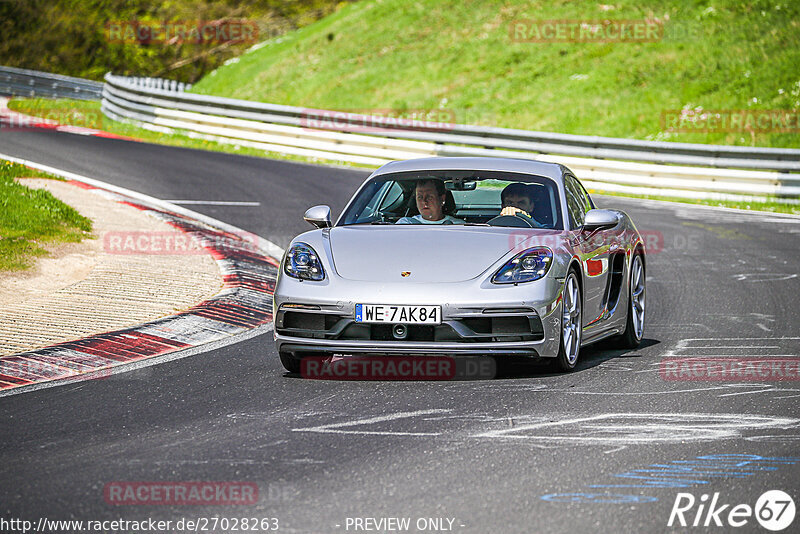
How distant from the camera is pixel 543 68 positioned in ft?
118

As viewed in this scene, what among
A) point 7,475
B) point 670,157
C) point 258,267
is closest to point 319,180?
point 670,157

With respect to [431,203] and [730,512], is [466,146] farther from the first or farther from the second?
[730,512]

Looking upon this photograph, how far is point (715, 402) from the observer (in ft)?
22.7

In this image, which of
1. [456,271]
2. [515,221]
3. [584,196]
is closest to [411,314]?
[456,271]

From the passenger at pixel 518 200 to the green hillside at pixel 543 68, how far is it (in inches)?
780

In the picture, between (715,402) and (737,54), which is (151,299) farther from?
(737,54)

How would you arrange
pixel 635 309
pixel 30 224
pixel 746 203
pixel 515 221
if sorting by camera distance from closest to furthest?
pixel 515 221
pixel 635 309
pixel 30 224
pixel 746 203

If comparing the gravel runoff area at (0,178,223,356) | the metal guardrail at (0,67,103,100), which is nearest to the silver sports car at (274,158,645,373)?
the gravel runoff area at (0,178,223,356)

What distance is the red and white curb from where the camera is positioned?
25.4 ft

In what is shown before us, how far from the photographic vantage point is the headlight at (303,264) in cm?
764

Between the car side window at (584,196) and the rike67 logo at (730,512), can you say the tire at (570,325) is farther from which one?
the rike67 logo at (730,512)

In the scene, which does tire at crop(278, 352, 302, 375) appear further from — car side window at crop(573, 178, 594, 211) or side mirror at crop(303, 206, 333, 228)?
car side window at crop(573, 178, 594, 211)

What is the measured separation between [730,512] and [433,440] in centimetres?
162

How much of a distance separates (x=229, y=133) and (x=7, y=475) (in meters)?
22.8
